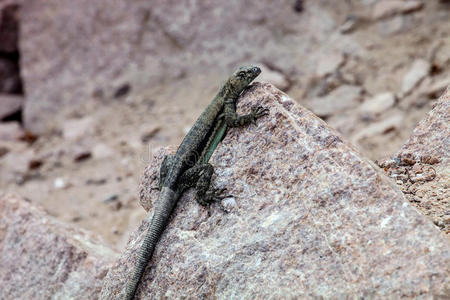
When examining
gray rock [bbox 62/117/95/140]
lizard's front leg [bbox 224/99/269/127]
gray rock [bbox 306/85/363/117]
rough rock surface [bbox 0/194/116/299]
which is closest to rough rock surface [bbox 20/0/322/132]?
gray rock [bbox 62/117/95/140]

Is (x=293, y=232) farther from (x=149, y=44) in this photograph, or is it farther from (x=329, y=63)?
(x=149, y=44)

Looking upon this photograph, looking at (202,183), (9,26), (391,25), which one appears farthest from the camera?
(9,26)

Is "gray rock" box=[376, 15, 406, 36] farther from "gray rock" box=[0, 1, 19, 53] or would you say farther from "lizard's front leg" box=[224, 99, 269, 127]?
"gray rock" box=[0, 1, 19, 53]

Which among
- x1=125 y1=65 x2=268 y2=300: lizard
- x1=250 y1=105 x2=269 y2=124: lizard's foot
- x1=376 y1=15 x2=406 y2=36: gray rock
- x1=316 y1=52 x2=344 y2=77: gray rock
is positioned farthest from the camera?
x1=376 y1=15 x2=406 y2=36: gray rock

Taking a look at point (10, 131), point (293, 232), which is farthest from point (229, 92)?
point (10, 131)

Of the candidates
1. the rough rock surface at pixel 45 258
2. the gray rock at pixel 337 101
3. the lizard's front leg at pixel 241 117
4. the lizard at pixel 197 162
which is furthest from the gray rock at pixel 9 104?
the lizard's front leg at pixel 241 117
